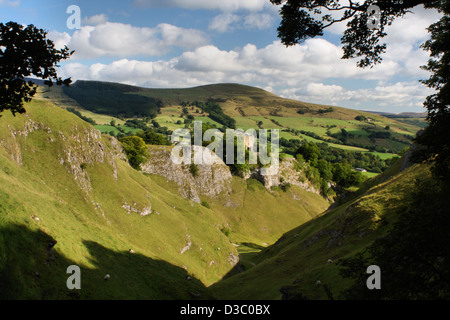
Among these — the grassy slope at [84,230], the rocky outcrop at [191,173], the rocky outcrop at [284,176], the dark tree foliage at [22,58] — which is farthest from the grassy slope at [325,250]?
the rocky outcrop at [284,176]

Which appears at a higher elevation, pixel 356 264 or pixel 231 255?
pixel 356 264

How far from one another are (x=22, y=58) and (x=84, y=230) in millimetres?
30107

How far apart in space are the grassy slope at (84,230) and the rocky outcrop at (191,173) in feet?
81.2

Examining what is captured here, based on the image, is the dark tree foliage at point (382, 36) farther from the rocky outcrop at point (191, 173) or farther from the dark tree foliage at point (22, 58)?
the rocky outcrop at point (191, 173)

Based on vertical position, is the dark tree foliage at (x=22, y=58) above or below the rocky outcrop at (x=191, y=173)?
above

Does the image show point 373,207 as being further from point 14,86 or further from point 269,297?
point 14,86

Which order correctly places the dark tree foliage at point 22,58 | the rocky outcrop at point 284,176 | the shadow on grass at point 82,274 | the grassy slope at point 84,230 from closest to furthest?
the dark tree foliage at point 22,58, the shadow on grass at point 82,274, the grassy slope at point 84,230, the rocky outcrop at point 284,176

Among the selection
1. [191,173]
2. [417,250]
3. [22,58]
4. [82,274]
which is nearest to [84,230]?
[82,274]

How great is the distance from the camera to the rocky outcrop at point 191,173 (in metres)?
105

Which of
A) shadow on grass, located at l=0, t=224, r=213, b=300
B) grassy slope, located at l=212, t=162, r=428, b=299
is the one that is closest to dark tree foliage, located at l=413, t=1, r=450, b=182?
grassy slope, located at l=212, t=162, r=428, b=299

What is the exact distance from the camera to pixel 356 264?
14.5 metres

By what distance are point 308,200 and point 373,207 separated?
102174 mm

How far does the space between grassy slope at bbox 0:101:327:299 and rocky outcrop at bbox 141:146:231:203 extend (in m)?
24.8
